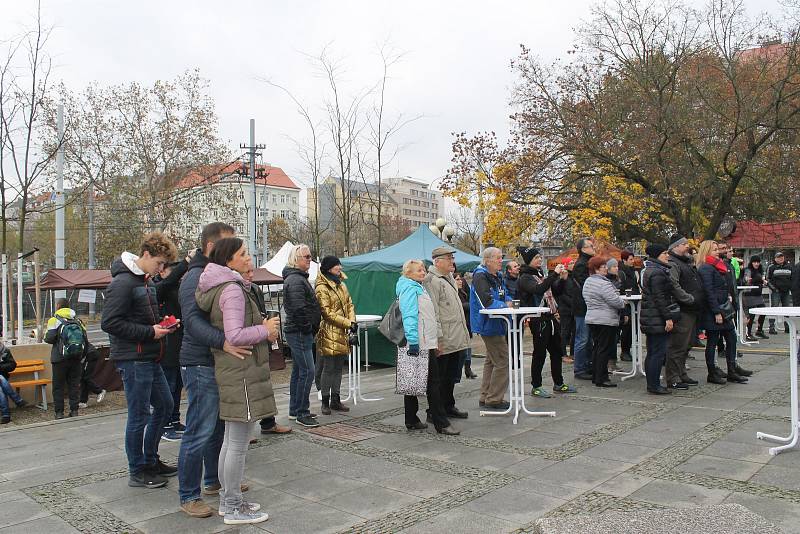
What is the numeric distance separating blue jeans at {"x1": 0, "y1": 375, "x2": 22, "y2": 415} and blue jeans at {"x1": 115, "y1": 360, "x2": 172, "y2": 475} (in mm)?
4671

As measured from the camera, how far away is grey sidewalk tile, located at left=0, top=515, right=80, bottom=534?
4.15 meters

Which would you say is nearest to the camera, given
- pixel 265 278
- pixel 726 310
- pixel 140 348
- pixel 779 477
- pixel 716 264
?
pixel 779 477

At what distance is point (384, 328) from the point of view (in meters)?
6.47

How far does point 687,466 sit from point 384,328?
2951mm

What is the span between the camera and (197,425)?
421 centimetres

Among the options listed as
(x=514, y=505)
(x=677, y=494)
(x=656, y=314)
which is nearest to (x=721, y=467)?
(x=677, y=494)

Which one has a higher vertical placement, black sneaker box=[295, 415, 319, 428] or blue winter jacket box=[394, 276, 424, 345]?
blue winter jacket box=[394, 276, 424, 345]

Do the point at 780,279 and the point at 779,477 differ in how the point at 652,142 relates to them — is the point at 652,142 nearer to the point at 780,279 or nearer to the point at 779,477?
the point at 780,279

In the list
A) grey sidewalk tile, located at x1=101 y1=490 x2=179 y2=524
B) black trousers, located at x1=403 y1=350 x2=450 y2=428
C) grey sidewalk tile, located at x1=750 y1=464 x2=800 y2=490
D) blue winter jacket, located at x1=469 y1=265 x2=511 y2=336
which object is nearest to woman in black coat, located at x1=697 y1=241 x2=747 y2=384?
blue winter jacket, located at x1=469 y1=265 x2=511 y2=336

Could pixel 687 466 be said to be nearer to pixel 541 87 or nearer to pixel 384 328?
pixel 384 328

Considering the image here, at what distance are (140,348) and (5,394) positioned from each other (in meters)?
5.42

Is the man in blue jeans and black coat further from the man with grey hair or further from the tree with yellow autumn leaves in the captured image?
the tree with yellow autumn leaves

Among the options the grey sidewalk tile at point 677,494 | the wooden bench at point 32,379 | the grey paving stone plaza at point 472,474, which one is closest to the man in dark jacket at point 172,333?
the grey paving stone plaza at point 472,474

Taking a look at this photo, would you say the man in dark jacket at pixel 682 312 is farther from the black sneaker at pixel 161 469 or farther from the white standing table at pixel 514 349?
the black sneaker at pixel 161 469
